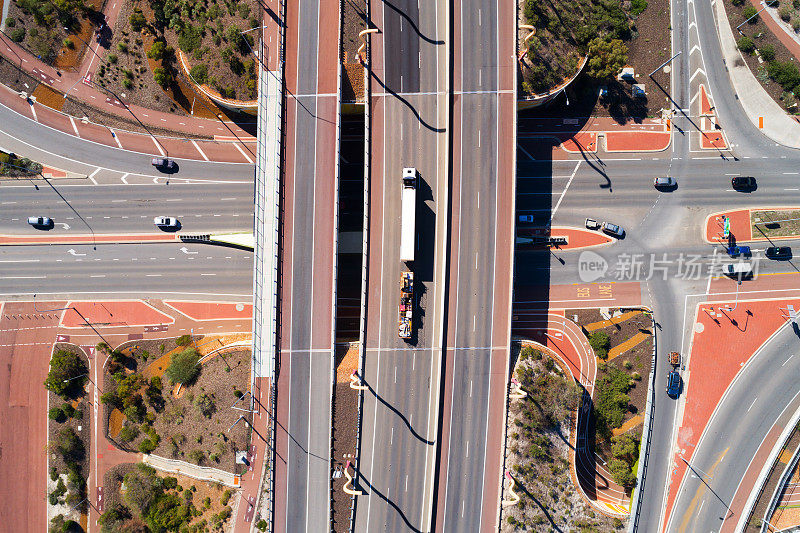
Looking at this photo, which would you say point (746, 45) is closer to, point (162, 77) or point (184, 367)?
point (162, 77)

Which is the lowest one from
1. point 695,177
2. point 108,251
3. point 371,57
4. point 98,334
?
point 98,334

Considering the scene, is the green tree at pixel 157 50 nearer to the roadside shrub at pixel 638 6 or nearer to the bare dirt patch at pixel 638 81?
the bare dirt patch at pixel 638 81

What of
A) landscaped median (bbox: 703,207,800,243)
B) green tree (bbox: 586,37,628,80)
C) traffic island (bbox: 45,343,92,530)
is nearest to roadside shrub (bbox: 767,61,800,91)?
landscaped median (bbox: 703,207,800,243)

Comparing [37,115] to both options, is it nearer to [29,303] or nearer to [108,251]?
[108,251]

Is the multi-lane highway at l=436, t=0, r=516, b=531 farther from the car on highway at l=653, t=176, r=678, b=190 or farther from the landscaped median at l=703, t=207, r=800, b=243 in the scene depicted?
the landscaped median at l=703, t=207, r=800, b=243

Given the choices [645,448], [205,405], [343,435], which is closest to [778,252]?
[645,448]

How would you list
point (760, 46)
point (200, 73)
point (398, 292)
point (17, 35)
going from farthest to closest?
1. point (760, 46)
2. point (17, 35)
3. point (200, 73)
4. point (398, 292)

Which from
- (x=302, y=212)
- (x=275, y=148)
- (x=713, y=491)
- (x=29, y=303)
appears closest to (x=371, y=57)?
(x=275, y=148)

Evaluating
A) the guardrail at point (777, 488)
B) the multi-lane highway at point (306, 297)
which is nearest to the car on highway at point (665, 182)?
the guardrail at point (777, 488)
